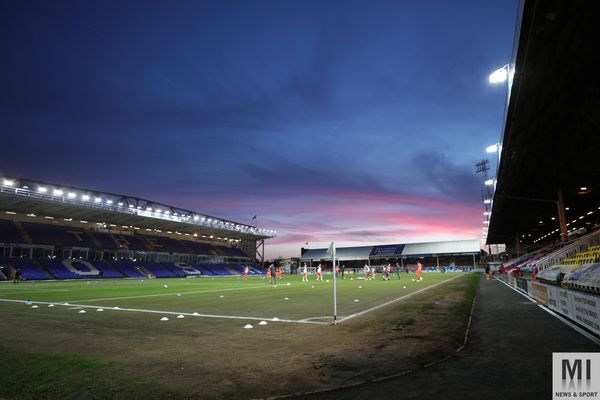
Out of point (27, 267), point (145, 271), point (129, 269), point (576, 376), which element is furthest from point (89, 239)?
point (576, 376)

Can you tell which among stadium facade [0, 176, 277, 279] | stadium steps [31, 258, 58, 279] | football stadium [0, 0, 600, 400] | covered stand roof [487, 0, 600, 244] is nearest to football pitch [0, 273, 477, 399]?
football stadium [0, 0, 600, 400]

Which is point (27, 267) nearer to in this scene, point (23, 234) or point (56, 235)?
point (23, 234)

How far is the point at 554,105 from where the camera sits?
1549 centimetres

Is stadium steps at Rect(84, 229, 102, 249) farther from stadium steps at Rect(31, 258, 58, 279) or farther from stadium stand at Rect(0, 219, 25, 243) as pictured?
stadium stand at Rect(0, 219, 25, 243)

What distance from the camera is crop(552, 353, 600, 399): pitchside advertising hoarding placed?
15.0 feet

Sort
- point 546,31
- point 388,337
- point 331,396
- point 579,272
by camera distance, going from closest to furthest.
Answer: point 331,396 → point 388,337 → point 546,31 → point 579,272

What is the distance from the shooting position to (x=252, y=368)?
6.00 m

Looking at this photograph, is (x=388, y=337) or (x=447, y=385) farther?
(x=388, y=337)

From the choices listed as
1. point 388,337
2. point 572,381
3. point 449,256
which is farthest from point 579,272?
point 449,256

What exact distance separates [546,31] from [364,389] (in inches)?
420

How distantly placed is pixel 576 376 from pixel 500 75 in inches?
486

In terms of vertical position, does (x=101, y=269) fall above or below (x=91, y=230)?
below

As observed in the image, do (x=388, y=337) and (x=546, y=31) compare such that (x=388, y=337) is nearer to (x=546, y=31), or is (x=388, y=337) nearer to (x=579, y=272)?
(x=546, y=31)

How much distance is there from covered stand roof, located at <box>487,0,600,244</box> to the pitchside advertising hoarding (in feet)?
26.0
